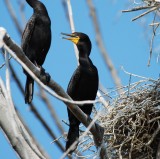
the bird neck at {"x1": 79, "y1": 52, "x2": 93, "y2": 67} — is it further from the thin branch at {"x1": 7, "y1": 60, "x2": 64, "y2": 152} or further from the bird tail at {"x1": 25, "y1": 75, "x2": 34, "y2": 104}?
the thin branch at {"x1": 7, "y1": 60, "x2": 64, "y2": 152}

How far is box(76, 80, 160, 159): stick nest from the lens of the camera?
158 inches

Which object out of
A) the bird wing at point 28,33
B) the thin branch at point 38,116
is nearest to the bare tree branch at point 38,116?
the thin branch at point 38,116

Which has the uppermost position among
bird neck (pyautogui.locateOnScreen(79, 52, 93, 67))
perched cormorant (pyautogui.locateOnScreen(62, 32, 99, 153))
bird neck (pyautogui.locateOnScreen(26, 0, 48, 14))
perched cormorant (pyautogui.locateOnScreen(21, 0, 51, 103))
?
bird neck (pyautogui.locateOnScreen(26, 0, 48, 14))

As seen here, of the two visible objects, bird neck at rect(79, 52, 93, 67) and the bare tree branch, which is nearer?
bird neck at rect(79, 52, 93, 67)

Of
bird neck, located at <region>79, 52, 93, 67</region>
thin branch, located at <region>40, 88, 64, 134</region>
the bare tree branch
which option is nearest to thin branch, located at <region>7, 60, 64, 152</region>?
the bare tree branch

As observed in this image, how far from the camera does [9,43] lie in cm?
255

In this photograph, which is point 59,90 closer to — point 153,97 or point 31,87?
point 31,87

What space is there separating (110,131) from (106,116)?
0.16 m

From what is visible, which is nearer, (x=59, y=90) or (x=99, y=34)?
(x=59, y=90)

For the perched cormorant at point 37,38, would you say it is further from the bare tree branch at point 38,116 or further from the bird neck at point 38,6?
the bare tree branch at point 38,116

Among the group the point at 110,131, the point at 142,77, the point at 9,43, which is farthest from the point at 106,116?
the point at 9,43

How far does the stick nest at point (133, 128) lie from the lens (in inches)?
158

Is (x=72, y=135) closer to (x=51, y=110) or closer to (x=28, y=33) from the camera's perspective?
(x=28, y=33)

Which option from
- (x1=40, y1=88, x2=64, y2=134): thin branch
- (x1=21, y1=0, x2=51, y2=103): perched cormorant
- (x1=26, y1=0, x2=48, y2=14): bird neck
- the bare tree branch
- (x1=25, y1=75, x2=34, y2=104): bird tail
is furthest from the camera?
(x1=40, y1=88, x2=64, y2=134): thin branch
